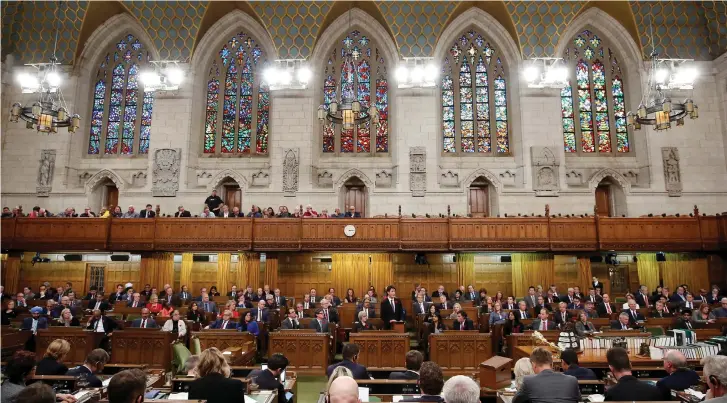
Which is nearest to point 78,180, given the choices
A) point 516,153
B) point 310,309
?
point 310,309

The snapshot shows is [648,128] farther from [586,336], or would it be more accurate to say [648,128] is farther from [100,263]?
[100,263]

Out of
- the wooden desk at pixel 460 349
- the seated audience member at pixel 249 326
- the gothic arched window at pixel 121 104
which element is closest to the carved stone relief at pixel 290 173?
the gothic arched window at pixel 121 104

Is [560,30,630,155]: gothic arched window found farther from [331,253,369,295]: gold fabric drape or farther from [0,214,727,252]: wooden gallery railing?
[331,253,369,295]: gold fabric drape

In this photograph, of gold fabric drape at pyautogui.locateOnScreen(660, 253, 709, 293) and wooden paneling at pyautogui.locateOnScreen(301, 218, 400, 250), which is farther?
gold fabric drape at pyautogui.locateOnScreen(660, 253, 709, 293)

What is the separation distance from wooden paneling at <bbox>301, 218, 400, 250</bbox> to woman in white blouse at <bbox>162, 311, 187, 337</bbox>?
4764mm

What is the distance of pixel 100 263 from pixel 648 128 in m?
17.6

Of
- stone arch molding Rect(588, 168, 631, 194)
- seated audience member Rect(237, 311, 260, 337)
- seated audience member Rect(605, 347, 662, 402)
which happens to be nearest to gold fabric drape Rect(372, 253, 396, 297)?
seated audience member Rect(237, 311, 260, 337)

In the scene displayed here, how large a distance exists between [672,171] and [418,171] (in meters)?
8.06

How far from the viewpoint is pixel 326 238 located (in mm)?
13211

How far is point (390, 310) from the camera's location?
1023 centimetres

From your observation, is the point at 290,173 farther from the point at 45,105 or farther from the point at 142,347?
the point at 142,347

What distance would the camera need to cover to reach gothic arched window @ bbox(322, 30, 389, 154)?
54.2 feet

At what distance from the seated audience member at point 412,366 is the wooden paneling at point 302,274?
8976mm

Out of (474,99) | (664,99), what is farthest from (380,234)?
(664,99)
